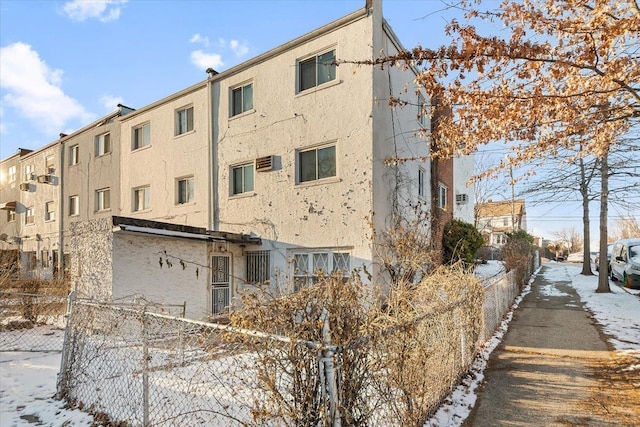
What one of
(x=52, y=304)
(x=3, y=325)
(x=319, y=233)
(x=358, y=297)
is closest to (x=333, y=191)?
(x=319, y=233)

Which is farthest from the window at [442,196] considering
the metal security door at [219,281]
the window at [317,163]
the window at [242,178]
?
the metal security door at [219,281]

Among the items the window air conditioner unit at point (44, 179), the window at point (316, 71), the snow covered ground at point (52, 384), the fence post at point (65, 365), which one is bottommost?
the snow covered ground at point (52, 384)

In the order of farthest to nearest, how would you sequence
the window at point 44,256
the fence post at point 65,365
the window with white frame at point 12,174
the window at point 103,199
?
the window with white frame at point 12,174
the window at point 44,256
the window at point 103,199
the fence post at point 65,365

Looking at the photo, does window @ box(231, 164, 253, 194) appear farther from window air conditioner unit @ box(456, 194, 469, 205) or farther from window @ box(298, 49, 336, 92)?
window air conditioner unit @ box(456, 194, 469, 205)

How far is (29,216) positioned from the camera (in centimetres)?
2398

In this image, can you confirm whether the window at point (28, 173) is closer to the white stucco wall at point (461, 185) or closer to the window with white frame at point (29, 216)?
the window with white frame at point (29, 216)

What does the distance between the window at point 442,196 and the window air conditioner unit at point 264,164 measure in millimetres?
6726

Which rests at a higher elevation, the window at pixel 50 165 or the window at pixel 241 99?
the window at pixel 241 99

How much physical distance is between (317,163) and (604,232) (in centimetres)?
1205

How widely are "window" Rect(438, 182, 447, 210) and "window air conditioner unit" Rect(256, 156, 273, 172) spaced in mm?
6726

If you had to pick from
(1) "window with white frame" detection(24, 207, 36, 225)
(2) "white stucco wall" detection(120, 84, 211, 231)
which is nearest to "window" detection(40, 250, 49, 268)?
(1) "window with white frame" detection(24, 207, 36, 225)

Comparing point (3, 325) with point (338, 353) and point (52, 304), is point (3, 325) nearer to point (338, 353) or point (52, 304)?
point (52, 304)

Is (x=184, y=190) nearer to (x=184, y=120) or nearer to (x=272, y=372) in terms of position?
(x=184, y=120)

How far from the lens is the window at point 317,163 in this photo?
11.0 m
